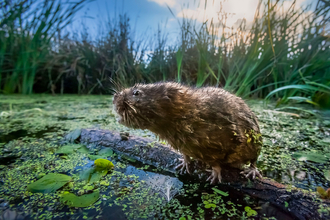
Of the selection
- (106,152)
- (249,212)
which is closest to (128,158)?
(106,152)

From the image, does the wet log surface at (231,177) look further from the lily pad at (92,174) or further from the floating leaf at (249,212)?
the lily pad at (92,174)

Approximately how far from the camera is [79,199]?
3.55 ft

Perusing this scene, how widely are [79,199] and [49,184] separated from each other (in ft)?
0.88

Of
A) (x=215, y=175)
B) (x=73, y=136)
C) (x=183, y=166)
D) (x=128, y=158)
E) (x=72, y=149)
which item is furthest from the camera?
(x=73, y=136)

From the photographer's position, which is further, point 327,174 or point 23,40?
point 23,40

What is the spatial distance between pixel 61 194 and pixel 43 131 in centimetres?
170

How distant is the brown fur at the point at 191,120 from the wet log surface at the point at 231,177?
17 centimetres

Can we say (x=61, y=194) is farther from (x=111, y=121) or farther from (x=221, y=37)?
(x=221, y=37)

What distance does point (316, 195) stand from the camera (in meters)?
1.02

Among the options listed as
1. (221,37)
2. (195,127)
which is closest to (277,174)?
(195,127)

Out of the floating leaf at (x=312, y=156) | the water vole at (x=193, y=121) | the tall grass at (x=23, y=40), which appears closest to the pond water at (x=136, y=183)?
the floating leaf at (x=312, y=156)

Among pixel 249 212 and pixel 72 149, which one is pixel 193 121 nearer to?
pixel 249 212

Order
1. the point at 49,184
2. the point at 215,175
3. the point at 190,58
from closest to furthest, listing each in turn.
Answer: the point at 49,184 < the point at 215,175 < the point at 190,58

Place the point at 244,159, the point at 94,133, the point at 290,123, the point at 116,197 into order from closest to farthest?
1. the point at 116,197
2. the point at 244,159
3. the point at 94,133
4. the point at 290,123
